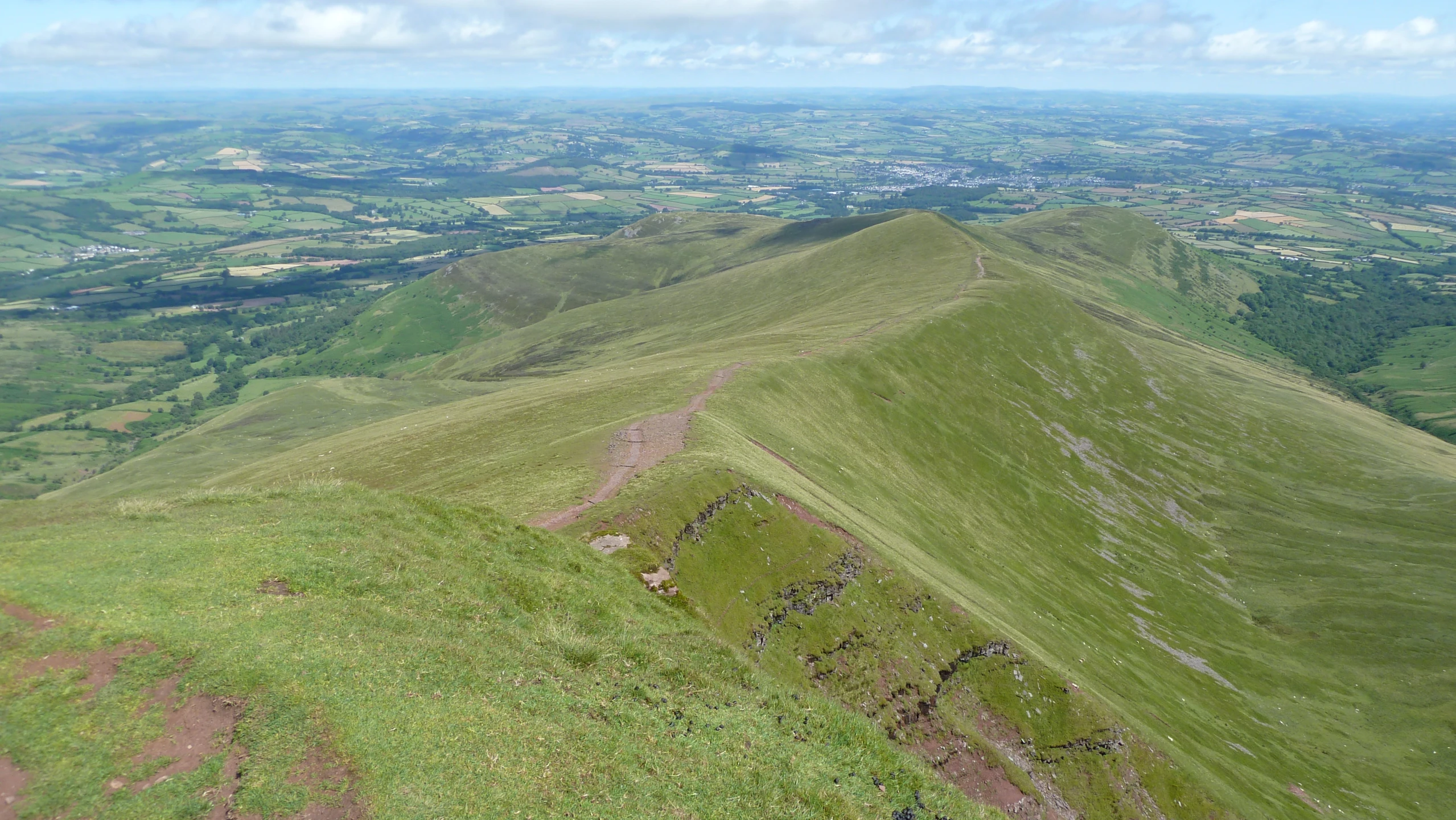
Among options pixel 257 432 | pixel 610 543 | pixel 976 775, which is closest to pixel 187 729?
pixel 610 543

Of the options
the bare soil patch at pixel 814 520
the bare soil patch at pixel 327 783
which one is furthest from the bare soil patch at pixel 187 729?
the bare soil patch at pixel 814 520

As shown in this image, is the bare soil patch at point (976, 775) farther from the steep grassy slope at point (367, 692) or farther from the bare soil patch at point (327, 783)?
the bare soil patch at point (327, 783)

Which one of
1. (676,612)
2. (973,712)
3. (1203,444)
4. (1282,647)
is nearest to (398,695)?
(676,612)

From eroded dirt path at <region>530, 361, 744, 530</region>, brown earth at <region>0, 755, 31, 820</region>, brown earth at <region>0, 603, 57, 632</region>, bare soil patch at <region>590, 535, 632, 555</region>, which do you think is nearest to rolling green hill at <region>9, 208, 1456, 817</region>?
bare soil patch at <region>590, 535, 632, 555</region>

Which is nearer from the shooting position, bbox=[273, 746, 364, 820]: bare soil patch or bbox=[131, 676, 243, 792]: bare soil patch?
bbox=[273, 746, 364, 820]: bare soil patch

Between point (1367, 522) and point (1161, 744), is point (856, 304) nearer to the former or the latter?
point (1367, 522)

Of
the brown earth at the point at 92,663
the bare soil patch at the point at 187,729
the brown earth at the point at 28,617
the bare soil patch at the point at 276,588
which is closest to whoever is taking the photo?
the bare soil patch at the point at 187,729

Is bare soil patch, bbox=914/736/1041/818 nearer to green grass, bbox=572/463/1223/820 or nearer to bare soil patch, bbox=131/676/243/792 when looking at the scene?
green grass, bbox=572/463/1223/820
